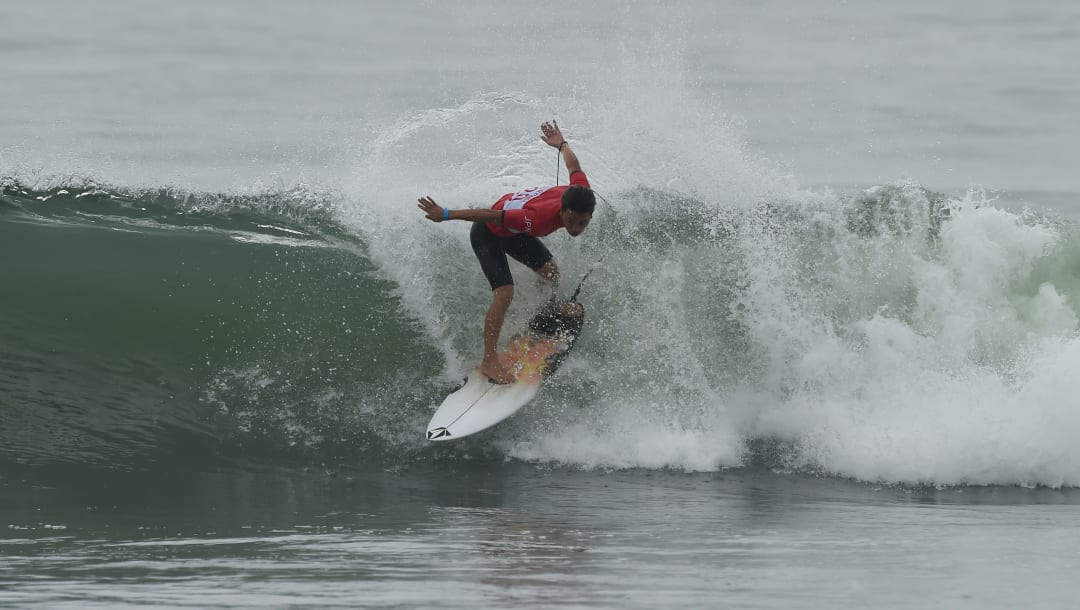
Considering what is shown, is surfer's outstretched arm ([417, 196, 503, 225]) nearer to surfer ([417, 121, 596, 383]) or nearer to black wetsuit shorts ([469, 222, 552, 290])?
surfer ([417, 121, 596, 383])

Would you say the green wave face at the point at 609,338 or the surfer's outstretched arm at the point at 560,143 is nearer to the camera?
the surfer's outstretched arm at the point at 560,143

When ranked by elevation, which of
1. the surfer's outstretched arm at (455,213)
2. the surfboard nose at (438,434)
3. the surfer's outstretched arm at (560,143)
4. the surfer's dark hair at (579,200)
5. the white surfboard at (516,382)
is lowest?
the surfboard nose at (438,434)

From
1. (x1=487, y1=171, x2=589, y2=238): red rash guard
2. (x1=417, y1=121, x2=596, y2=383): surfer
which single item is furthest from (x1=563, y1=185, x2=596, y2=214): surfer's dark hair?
(x1=487, y1=171, x2=589, y2=238): red rash guard

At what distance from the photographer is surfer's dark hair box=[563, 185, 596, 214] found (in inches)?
300

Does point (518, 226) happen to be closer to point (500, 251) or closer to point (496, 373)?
point (500, 251)

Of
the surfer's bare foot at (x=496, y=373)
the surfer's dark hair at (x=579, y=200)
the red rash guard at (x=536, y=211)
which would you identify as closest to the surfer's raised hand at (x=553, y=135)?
the red rash guard at (x=536, y=211)

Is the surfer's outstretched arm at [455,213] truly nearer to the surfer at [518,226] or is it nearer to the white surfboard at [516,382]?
the surfer at [518,226]

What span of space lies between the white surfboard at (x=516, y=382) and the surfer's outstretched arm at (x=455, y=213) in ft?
3.73

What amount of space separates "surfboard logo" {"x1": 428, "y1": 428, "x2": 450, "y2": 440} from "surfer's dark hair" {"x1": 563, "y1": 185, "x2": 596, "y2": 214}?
5.77 feet

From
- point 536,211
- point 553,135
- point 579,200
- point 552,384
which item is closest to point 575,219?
point 579,200

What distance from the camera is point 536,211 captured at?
798cm

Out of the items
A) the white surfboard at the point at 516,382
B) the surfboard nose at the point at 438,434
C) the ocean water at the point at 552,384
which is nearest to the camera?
the ocean water at the point at 552,384

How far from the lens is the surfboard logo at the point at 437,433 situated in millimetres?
8094

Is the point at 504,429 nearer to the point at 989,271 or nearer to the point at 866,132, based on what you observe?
the point at 989,271
